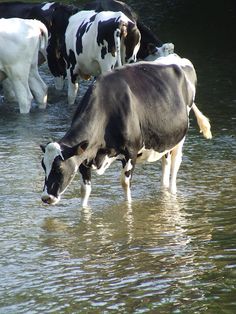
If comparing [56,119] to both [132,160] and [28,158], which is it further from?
[132,160]

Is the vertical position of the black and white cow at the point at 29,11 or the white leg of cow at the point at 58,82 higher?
the black and white cow at the point at 29,11

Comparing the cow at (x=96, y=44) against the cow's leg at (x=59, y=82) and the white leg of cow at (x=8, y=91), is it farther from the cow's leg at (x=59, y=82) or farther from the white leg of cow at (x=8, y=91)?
the white leg of cow at (x=8, y=91)

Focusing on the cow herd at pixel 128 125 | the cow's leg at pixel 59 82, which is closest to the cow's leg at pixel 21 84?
the cow's leg at pixel 59 82

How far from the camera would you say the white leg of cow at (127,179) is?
10.1m

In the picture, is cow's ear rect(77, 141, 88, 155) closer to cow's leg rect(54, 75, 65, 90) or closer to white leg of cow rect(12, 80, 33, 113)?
white leg of cow rect(12, 80, 33, 113)

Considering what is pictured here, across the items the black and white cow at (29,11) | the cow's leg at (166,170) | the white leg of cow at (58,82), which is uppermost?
the cow's leg at (166,170)

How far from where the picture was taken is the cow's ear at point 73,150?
369 inches

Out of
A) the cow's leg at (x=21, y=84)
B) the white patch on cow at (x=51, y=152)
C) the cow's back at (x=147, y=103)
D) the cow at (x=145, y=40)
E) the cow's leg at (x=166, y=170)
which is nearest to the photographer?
the white patch on cow at (x=51, y=152)

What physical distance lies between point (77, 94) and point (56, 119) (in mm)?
2075

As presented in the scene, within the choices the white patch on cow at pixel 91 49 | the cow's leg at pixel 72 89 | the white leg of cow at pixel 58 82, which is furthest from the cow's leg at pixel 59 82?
the cow's leg at pixel 72 89

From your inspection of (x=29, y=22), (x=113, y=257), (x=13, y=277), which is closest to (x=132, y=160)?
(x=113, y=257)

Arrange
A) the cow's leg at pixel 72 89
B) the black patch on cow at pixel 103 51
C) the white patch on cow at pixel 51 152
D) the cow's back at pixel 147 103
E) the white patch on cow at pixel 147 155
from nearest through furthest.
Result: the white patch on cow at pixel 51 152 < the cow's back at pixel 147 103 < the white patch on cow at pixel 147 155 < the black patch on cow at pixel 103 51 < the cow's leg at pixel 72 89

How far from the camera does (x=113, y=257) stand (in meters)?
8.55

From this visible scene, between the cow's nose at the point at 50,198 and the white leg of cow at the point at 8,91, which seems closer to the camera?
the cow's nose at the point at 50,198
